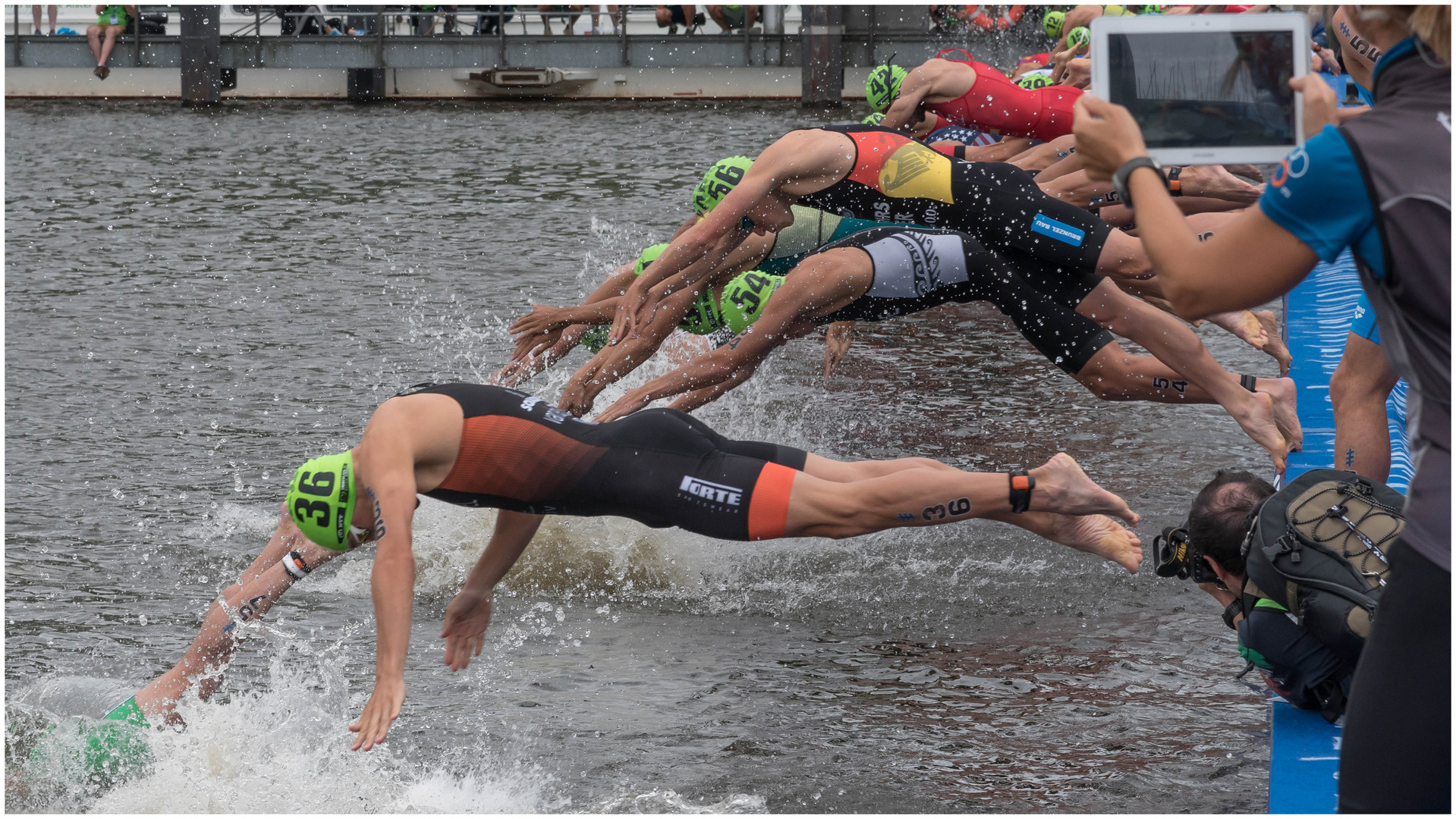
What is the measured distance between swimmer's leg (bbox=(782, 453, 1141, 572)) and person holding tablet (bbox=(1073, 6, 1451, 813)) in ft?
6.93

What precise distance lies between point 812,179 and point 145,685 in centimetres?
327

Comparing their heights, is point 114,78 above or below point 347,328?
above

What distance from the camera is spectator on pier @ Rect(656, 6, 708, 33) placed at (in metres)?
27.5

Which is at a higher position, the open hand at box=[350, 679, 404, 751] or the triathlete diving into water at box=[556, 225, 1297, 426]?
the triathlete diving into water at box=[556, 225, 1297, 426]

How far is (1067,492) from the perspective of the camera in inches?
171

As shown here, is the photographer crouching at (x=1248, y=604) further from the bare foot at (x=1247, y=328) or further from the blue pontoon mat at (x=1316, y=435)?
the bare foot at (x=1247, y=328)

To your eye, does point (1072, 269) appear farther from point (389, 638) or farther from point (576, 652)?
point (389, 638)

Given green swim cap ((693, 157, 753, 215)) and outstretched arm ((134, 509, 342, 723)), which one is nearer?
outstretched arm ((134, 509, 342, 723))

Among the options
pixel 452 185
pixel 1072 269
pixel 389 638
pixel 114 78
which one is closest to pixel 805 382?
pixel 1072 269

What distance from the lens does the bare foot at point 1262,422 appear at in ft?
18.7

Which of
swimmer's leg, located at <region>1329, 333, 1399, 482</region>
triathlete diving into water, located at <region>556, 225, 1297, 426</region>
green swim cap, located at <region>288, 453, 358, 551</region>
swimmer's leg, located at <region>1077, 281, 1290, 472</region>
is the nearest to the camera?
green swim cap, located at <region>288, 453, 358, 551</region>

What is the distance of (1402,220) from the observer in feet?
6.70

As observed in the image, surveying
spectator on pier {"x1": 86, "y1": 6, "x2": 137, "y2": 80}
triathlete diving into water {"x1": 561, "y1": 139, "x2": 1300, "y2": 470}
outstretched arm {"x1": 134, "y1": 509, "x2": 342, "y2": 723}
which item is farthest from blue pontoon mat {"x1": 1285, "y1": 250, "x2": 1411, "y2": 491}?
spectator on pier {"x1": 86, "y1": 6, "x2": 137, "y2": 80}

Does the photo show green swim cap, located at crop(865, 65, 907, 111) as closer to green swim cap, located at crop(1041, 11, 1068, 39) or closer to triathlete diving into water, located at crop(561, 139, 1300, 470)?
triathlete diving into water, located at crop(561, 139, 1300, 470)
